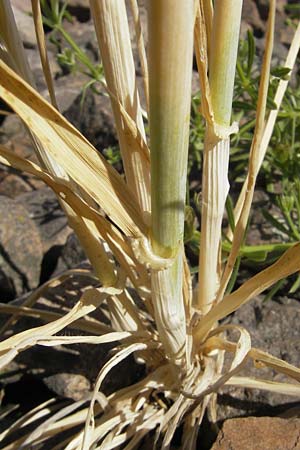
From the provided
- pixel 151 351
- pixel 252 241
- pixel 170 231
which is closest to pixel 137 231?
pixel 170 231

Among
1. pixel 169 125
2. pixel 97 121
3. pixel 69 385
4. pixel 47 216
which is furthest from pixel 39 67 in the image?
pixel 169 125

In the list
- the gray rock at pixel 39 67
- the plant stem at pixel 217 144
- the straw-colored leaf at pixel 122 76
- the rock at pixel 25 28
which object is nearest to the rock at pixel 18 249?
the plant stem at pixel 217 144

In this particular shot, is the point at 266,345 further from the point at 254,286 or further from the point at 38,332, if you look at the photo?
the point at 38,332

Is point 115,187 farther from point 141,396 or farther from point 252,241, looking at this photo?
point 252,241

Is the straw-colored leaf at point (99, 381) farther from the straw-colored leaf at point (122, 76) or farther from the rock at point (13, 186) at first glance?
the rock at point (13, 186)

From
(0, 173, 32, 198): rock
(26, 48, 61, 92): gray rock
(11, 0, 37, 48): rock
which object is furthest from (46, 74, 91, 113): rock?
(11, 0, 37, 48): rock

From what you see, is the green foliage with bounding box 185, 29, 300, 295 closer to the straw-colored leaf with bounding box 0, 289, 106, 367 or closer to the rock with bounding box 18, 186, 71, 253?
the straw-colored leaf with bounding box 0, 289, 106, 367
